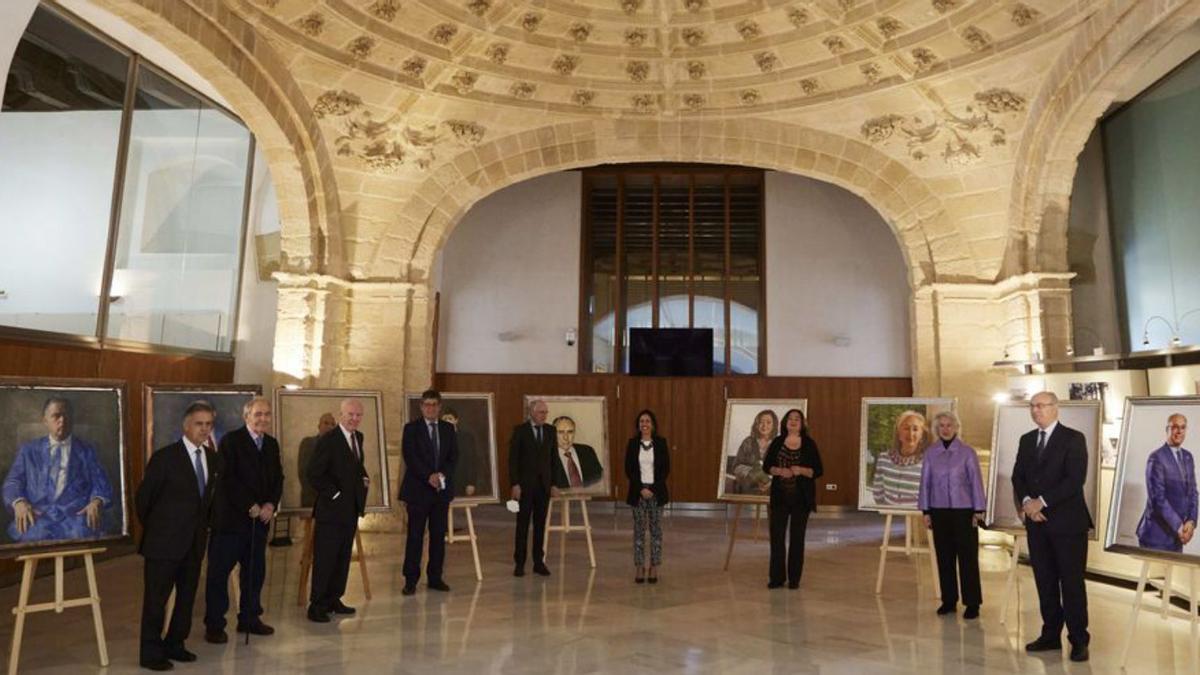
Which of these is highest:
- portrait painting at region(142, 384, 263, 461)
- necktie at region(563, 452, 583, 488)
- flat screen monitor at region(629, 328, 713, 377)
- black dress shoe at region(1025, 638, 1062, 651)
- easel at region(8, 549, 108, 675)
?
flat screen monitor at region(629, 328, 713, 377)

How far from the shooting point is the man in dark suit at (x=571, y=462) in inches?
267

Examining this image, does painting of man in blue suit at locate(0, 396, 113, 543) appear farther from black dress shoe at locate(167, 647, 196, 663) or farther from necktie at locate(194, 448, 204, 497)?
black dress shoe at locate(167, 647, 196, 663)

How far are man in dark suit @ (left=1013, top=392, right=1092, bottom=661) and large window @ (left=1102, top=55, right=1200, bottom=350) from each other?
458 centimetres

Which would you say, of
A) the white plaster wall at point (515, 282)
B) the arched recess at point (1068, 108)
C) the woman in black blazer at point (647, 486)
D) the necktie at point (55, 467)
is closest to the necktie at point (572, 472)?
the woman in black blazer at point (647, 486)

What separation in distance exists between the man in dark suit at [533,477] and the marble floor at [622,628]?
0.25 metres

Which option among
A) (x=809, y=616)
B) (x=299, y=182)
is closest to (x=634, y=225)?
(x=299, y=182)

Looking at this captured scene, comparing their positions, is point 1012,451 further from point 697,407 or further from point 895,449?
point 697,407

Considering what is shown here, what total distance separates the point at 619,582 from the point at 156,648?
131 inches

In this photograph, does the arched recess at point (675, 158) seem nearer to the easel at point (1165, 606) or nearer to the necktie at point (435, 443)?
the necktie at point (435, 443)

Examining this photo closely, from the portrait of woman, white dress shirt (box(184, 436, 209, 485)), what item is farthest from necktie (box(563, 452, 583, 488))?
white dress shirt (box(184, 436, 209, 485))

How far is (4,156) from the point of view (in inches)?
231

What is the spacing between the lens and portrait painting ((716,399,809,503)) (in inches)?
261

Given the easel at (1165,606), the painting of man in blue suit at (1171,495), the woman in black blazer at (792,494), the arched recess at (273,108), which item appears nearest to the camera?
the easel at (1165,606)

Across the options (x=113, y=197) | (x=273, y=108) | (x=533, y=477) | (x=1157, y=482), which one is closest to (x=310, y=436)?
(x=533, y=477)
